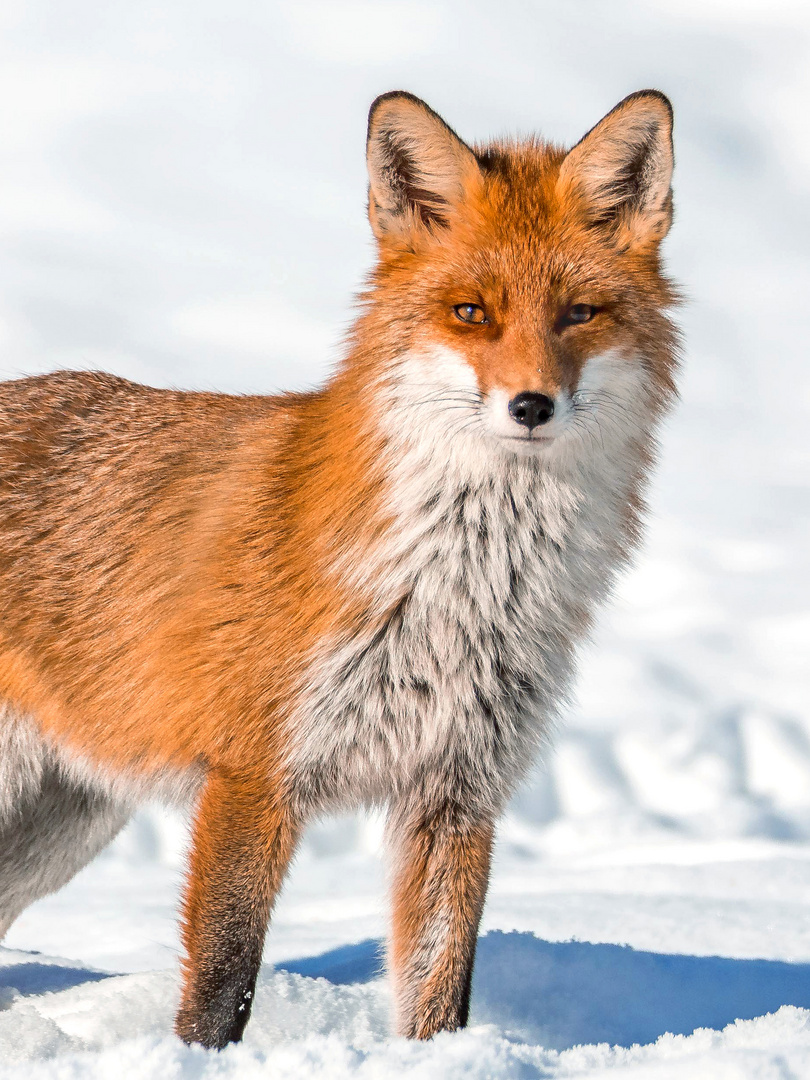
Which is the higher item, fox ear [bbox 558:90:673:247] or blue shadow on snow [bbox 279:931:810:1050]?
fox ear [bbox 558:90:673:247]

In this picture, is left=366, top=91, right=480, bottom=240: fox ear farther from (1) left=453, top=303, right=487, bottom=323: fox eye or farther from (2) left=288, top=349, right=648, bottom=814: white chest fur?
(2) left=288, top=349, right=648, bottom=814: white chest fur

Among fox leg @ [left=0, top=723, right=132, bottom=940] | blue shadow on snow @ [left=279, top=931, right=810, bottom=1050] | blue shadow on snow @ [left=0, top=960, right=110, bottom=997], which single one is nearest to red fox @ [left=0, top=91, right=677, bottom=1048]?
fox leg @ [left=0, top=723, right=132, bottom=940]

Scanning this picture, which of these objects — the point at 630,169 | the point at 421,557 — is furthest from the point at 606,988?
the point at 630,169

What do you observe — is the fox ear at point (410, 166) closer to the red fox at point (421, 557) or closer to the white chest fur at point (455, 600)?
the red fox at point (421, 557)

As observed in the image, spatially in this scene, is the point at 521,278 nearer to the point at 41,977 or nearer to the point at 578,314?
the point at 578,314

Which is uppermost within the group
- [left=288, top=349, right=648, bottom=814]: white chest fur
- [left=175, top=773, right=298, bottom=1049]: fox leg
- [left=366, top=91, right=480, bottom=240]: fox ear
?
[left=366, top=91, right=480, bottom=240]: fox ear

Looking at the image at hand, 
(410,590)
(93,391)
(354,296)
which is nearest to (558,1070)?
(410,590)

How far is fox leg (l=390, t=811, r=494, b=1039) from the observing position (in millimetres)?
3467

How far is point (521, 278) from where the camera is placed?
3.00 m

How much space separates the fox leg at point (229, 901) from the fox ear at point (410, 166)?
1676 millimetres

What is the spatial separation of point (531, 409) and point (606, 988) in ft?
9.81

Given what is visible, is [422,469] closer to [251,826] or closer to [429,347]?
[429,347]

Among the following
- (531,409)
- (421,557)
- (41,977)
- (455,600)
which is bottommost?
(41,977)

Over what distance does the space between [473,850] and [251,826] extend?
30.1 inches
